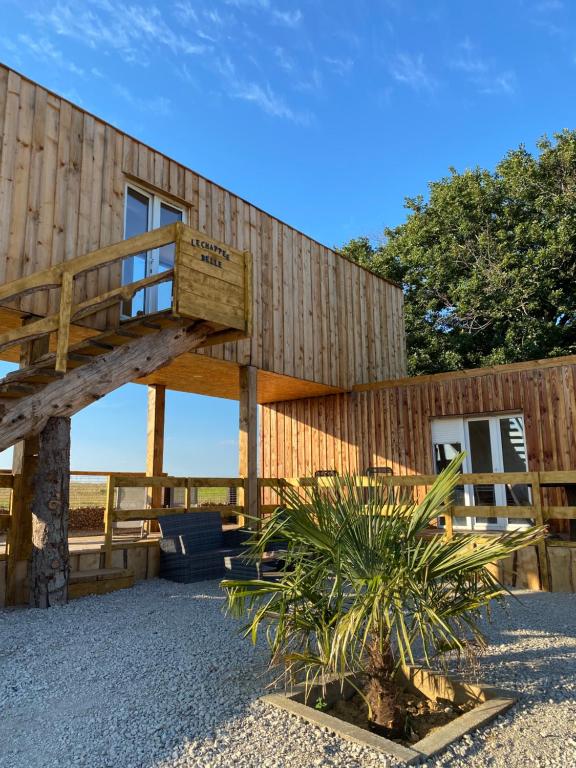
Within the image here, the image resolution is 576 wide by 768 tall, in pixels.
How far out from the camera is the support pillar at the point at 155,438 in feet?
31.4

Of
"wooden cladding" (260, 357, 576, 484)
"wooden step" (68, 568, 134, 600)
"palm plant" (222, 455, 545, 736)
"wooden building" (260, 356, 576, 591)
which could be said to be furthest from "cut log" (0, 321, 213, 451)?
"wooden cladding" (260, 357, 576, 484)

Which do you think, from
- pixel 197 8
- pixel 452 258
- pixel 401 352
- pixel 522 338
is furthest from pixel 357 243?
pixel 197 8

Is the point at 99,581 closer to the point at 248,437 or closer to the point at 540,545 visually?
the point at 248,437

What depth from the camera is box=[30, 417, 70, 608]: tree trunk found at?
5332mm

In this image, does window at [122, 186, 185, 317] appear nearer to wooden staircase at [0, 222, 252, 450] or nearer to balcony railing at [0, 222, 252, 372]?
wooden staircase at [0, 222, 252, 450]

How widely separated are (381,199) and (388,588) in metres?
23.0

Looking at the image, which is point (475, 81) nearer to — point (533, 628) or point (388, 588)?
point (533, 628)

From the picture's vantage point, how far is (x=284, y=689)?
309 cm

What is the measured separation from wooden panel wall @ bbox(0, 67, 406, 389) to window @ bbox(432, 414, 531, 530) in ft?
7.27

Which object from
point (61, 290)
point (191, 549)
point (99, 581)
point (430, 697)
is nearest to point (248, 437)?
point (191, 549)

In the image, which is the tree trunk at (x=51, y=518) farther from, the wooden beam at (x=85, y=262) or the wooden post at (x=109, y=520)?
the wooden beam at (x=85, y=262)

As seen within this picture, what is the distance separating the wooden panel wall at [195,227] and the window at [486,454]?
7.27 feet

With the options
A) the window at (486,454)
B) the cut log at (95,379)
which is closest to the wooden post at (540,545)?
the window at (486,454)

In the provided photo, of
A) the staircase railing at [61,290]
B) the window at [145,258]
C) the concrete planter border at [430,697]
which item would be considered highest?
the window at [145,258]
